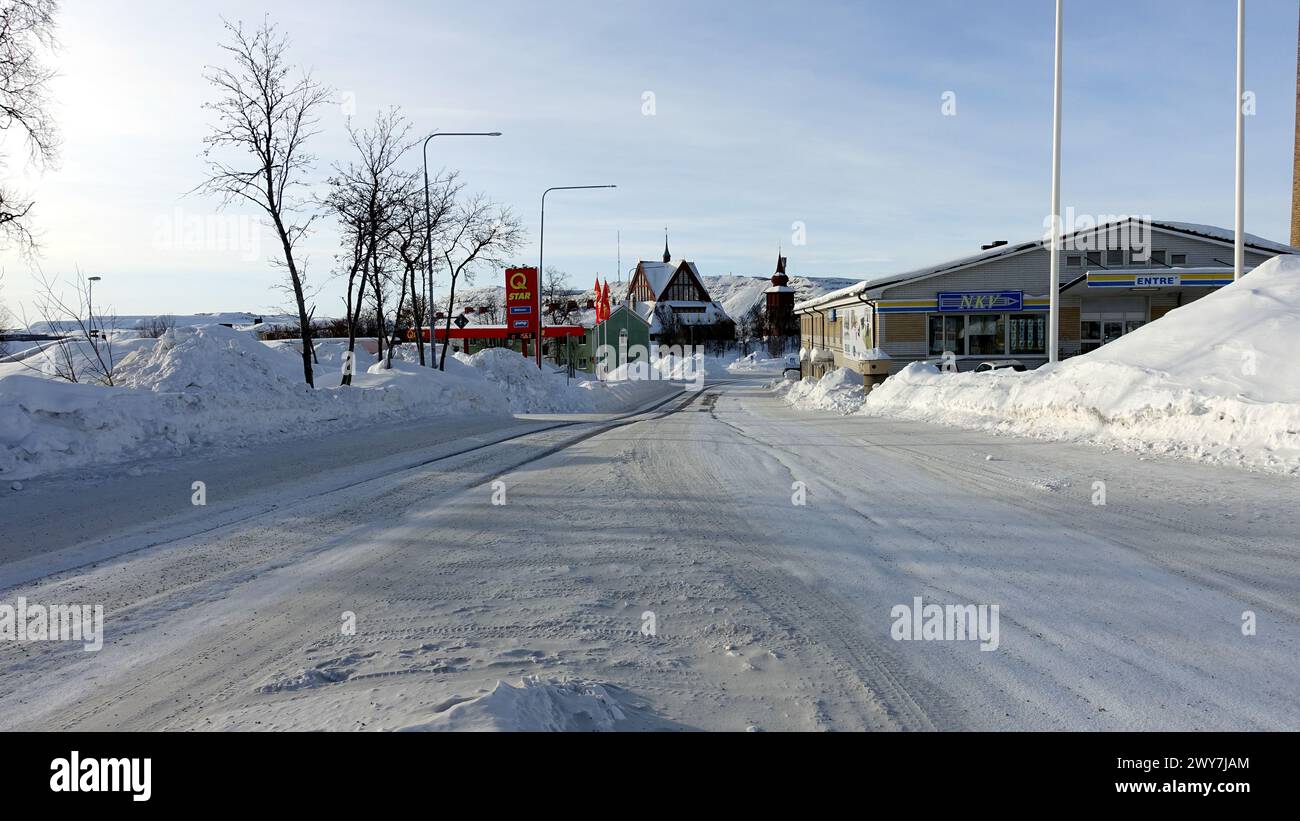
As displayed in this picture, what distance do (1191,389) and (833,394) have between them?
18239 mm

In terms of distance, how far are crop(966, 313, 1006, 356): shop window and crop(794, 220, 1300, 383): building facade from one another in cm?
4

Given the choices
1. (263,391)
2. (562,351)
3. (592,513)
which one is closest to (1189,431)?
(592,513)

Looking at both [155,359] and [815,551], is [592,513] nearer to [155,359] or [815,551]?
[815,551]

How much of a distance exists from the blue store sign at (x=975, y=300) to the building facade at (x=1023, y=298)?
1.7 inches

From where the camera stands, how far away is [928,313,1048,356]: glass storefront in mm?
35031

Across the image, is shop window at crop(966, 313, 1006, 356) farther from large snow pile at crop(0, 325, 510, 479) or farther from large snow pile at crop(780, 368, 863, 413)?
large snow pile at crop(0, 325, 510, 479)

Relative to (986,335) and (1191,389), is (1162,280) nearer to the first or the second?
(986,335)

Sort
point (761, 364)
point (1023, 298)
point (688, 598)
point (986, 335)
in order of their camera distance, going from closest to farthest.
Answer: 1. point (688, 598)
2. point (1023, 298)
3. point (986, 335)
4. point (761, 364)

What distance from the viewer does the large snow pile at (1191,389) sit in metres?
10.9

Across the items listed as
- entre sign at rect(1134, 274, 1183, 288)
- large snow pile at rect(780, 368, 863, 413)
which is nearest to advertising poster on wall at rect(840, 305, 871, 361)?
large snow pile at rect(780, 368, 863, 413)

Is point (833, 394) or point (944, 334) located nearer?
point (833, 394)

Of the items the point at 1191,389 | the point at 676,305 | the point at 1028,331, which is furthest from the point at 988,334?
the point at 676,305

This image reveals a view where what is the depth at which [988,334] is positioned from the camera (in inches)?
1387

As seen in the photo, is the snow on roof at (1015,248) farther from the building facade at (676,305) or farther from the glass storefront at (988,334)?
the building facade at (676,305)
